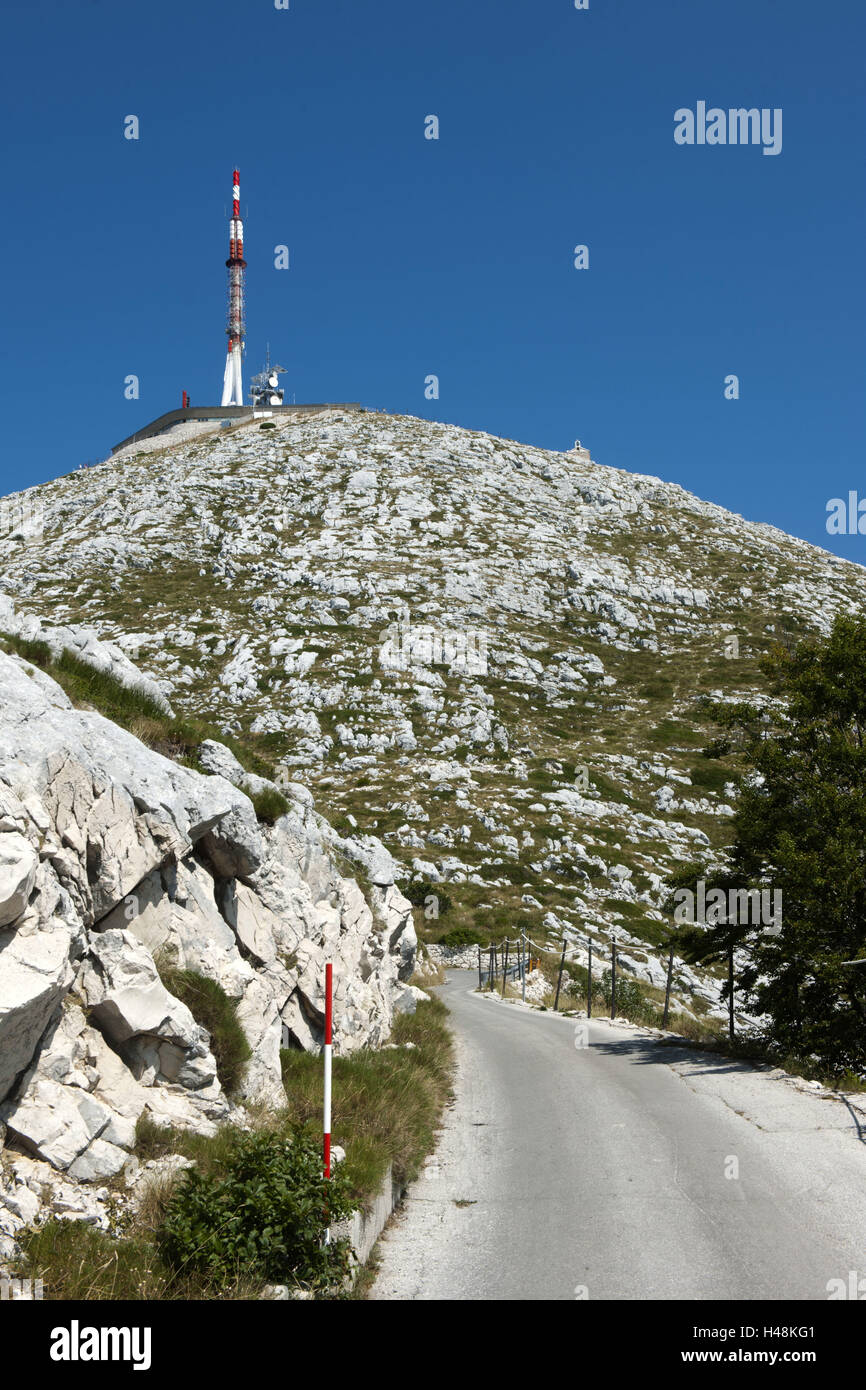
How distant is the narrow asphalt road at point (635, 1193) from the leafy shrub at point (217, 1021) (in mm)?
1938

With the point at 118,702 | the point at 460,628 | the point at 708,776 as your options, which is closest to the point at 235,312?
the point at 460,628

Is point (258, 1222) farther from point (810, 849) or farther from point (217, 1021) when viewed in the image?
point (810, 849)

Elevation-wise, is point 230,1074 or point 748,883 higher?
point 748,883

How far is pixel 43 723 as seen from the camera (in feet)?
27.0

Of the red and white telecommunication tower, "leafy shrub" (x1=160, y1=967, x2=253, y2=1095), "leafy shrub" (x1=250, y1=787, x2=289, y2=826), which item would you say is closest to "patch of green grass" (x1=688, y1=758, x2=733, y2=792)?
"leafy shrub" (x1=250, y1=787, x2=289, y2=826)

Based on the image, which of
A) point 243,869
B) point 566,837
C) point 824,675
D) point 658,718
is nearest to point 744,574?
point 658,718

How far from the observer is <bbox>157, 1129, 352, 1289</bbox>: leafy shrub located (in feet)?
18.6

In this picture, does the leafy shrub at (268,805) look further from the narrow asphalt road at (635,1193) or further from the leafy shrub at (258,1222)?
the leafy shrub at (258,1222)

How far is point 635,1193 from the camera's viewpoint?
337 inches

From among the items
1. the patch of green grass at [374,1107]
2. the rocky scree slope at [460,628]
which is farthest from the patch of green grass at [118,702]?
the rocky scree slope at [460,628]

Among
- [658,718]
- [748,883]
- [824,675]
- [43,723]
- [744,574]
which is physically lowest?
[748,883]
